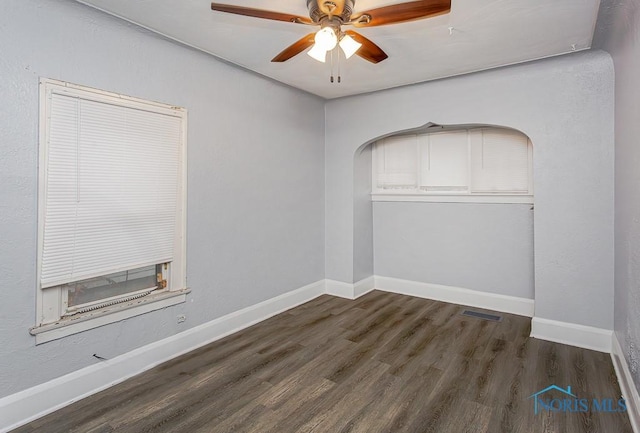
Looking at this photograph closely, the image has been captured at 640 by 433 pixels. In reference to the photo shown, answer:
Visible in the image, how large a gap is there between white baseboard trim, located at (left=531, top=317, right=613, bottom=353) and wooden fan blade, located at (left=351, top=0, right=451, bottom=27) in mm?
2875

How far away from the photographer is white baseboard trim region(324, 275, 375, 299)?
175 inches

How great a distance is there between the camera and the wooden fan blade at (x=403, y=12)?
183 centimetres

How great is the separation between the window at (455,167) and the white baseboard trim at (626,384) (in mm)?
1622

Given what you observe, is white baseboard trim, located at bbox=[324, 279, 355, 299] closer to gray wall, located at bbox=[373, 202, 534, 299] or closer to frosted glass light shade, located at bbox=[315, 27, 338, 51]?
gray wall, located at bbox=[373, 202, 534, 299]

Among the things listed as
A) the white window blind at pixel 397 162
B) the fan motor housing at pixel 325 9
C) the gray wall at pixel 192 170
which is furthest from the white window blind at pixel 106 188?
the white window blind at pixel 397 162

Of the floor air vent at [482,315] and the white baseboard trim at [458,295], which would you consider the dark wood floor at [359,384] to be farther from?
the white baseboard trim at [458,295]

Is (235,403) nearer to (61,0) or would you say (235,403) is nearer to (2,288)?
(2,288)

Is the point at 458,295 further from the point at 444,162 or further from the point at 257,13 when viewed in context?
the point at 257,13

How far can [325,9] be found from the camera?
2037 millimetres

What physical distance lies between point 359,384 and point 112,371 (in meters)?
1.77

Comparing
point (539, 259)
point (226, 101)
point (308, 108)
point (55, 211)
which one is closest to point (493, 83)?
point (539, 259)

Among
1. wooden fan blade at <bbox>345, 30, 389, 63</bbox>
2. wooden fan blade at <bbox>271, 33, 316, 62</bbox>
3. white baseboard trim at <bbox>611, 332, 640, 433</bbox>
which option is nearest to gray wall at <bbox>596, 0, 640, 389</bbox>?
white baseboard trim at <bbox>611, 332, 640, 433</bbox>

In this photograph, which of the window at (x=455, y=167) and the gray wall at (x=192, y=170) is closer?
the gray wall at (x=192, y=170)

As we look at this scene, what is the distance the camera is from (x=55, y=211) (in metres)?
2.19
